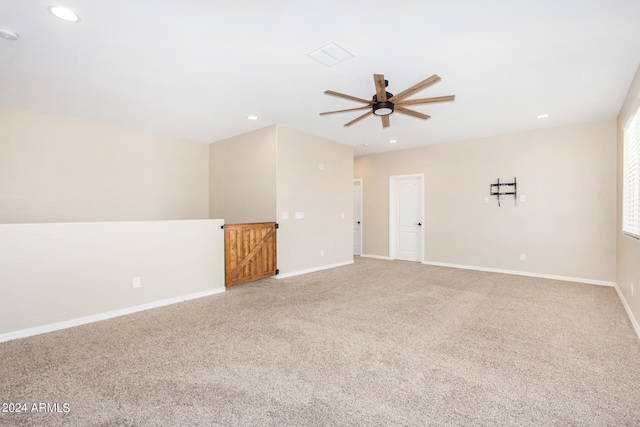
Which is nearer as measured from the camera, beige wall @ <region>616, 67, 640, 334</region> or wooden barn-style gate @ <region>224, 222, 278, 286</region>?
beige wall @ <region>616, 67, 640, 334</region>

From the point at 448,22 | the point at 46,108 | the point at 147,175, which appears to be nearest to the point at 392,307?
the point at 448,22

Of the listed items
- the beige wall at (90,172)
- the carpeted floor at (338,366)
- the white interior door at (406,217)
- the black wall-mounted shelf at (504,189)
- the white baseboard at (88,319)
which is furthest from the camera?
the white interior door at (406,217)

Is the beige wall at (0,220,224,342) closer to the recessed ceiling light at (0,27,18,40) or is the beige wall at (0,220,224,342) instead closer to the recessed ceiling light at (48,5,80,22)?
the recessed ceiling light at (0,27,18,40)

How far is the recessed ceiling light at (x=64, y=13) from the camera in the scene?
7.33 feet

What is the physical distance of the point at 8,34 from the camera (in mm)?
2521

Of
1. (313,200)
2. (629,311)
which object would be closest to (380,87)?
(313,200)

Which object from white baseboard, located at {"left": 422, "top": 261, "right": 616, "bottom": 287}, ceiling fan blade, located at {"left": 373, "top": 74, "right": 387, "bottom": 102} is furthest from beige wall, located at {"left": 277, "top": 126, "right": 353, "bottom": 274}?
ceiling fan blade, located at {"left": 373, "top": 74, "right": 387, "bottom": 102}

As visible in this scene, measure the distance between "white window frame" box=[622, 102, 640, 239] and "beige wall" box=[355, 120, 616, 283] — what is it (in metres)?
0.90

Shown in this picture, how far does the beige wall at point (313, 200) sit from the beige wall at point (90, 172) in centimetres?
224

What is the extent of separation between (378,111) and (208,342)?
299cm

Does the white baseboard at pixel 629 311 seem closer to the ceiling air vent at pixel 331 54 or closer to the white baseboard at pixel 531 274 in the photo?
the white baseboard at pixel 531 274

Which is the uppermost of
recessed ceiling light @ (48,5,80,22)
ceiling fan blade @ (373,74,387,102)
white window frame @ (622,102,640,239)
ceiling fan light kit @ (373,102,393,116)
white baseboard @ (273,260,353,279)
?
recessed ceiling light @ (48,5,80,22)

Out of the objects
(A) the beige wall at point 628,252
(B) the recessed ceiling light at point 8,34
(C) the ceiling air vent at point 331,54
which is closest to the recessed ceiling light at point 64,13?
(B) the recessed ceiling light at point 8,34

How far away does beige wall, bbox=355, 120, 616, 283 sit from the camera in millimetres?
4918
